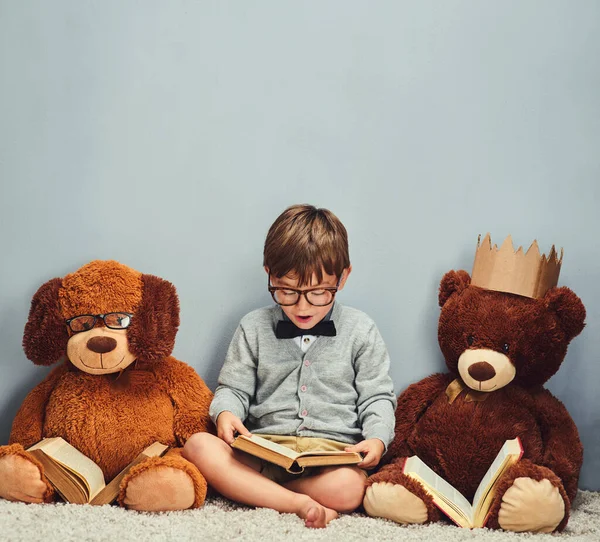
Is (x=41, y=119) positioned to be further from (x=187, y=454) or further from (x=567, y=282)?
(x=567, y=282)

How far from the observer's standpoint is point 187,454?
4.35 ft

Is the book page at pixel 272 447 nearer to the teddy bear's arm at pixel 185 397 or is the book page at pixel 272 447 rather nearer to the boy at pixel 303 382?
the boy at pixel 303 382

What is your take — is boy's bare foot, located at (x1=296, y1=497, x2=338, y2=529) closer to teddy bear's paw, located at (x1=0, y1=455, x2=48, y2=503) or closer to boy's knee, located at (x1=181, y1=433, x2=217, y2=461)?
boy's knee, located at (x1=181, y1=433, x2=217, y2=461)

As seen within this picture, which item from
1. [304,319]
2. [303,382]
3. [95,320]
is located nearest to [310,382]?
[303,382]

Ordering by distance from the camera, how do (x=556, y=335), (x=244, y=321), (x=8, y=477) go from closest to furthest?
(x=8, y=477) < (x=556, y=335) < (x=244, y=321)

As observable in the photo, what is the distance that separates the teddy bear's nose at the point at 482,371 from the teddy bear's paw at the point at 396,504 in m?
0.28

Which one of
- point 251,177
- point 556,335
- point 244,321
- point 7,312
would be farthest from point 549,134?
point 7,312

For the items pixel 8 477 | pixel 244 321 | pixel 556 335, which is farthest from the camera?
pixel 244 321

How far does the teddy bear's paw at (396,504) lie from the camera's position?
4.03 ft

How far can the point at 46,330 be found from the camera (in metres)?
1.36

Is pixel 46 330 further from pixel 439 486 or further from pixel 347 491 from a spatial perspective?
pixel 439 486

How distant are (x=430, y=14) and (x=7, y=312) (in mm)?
1144

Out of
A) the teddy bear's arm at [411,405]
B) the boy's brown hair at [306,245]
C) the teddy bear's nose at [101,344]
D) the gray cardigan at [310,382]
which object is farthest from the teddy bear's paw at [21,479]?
the teddy bear's arm at [411,405]

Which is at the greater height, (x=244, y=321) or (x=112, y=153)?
(x=112, y=153)
